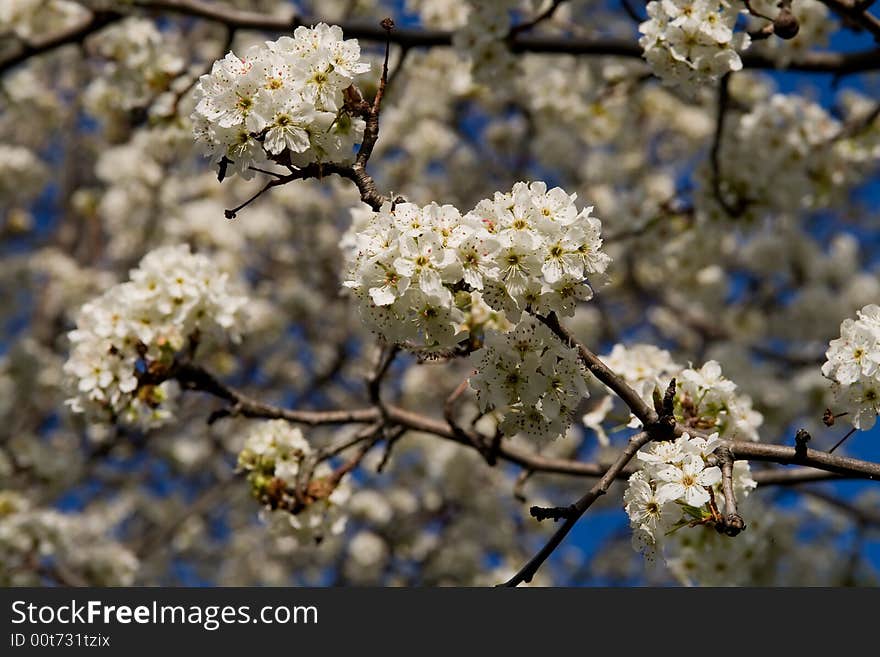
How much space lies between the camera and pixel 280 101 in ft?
9.58

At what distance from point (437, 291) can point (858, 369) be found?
4.64 feet

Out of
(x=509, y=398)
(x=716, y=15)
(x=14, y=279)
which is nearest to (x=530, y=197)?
(x=509, y=398)

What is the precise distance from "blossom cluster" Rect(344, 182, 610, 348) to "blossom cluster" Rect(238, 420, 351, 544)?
1.53 m

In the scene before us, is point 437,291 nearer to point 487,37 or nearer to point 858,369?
point 858,369

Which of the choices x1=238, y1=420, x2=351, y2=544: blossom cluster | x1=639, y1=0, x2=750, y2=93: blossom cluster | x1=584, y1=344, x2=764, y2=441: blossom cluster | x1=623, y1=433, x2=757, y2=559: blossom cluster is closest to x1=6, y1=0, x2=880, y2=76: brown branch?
x1=639, y1=0, x2=750, y2=93: blossom cluster

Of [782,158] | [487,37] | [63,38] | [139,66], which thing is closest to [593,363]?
[487,37]

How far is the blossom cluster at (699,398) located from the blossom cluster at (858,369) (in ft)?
1.53

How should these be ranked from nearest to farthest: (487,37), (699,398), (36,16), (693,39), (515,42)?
(699,398) → (693,39) → (487,37) → (515,42) → (36,16)

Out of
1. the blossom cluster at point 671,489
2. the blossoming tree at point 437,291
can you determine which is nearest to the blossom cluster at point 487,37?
the blossoming tree at point 437,291

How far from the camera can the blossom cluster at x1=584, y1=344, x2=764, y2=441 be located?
11.7ft

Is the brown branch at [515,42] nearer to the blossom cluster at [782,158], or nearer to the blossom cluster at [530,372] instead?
the blossom cluster at [782,158]

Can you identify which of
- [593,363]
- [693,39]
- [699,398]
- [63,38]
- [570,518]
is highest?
[63,38]

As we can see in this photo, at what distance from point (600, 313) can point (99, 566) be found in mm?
5053

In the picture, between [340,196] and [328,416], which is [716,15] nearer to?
[328,416]
